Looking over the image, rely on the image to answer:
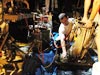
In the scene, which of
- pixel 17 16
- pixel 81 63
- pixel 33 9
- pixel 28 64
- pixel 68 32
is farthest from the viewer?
pixel 33 9

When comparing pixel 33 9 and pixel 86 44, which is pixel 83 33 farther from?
pixel 33 9

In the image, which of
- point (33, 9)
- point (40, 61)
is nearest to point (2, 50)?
point (40, 61)

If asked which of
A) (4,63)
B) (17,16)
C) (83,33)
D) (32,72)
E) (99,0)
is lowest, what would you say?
(32,72)

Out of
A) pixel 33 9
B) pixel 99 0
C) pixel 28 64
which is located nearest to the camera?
pixel 99 0

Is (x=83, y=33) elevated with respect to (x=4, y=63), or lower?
elevated

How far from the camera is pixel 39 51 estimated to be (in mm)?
5344

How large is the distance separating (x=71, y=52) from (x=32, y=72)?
935 mm

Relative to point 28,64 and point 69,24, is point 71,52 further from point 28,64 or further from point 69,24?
point 28,64

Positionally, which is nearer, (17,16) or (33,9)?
(17,16)

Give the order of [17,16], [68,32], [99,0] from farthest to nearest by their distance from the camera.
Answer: [68,32] → [17,16] → [99,0]

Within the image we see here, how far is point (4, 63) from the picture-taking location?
13.7 ft

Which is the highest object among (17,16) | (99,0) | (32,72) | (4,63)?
(99,0)

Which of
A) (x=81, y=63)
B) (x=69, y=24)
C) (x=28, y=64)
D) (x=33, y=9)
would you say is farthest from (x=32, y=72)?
(x=33, y=9)

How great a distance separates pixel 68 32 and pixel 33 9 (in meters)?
3.26
